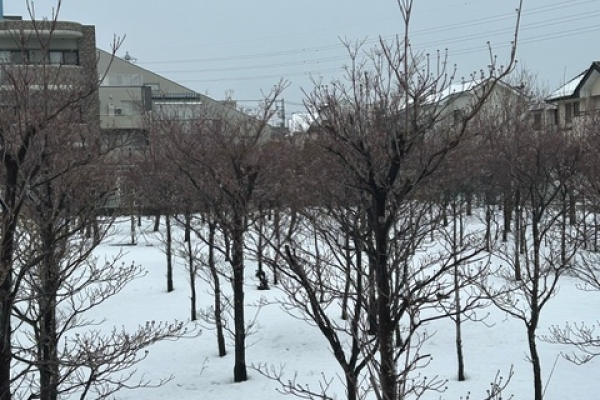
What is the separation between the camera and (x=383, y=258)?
7.38 m

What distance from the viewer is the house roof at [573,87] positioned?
36.9 meters

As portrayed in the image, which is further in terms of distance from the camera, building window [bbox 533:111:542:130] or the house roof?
the house roof

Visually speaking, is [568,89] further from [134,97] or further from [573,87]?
[134,97]

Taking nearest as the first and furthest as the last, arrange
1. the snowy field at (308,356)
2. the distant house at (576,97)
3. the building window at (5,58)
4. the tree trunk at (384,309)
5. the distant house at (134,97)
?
the tree trunk at (384,309), the building window at (5,58), the snowy field at (308,356), the distant house at (576,97), the distant house at (134,97)

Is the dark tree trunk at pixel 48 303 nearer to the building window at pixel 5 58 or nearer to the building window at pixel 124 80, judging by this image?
the building window at pixel 5 58

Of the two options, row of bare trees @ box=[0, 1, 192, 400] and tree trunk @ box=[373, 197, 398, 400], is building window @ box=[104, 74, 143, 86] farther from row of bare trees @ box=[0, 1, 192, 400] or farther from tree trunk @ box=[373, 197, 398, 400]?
tree trunk @ box=[373, 197, 398, 400]

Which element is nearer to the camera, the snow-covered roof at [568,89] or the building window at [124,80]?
the snow-covered roof at [568,89]

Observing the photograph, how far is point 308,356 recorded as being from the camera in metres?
18.0

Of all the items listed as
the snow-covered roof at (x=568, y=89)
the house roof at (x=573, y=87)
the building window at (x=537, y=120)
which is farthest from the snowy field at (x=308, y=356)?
the snow-covered roof at (x=568, y=89)

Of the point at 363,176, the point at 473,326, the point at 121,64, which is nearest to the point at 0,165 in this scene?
the point at 363,176

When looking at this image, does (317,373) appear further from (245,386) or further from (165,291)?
(165,291)

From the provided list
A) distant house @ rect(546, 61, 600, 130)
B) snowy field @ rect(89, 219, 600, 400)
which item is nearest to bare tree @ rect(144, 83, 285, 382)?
snowy field @ rect(89, 219, 600, 400)

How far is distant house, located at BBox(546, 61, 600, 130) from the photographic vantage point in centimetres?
3597

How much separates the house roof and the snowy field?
17951mm
